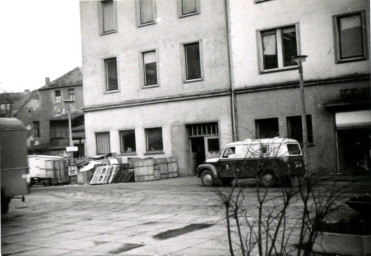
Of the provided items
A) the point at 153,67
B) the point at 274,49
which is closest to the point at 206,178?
the point at 153,67

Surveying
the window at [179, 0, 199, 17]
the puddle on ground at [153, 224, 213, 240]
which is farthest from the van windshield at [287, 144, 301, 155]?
the window at [179, 0, 199, 17]

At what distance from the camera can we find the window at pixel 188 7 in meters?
10.5

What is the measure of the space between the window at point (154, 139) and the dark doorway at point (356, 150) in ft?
20.5

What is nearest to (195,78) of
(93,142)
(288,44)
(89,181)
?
(288,44)

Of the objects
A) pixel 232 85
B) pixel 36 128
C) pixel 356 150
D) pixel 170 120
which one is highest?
pixel 232 85

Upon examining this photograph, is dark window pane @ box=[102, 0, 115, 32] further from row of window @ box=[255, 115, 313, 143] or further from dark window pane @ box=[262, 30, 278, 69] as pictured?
row of window @ box=[255, 115, 313, 143]

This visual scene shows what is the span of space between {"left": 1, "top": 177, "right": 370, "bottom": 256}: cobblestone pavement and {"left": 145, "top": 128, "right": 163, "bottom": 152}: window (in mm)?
1599

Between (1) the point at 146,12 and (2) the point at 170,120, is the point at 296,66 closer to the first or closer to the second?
(2) the point at 170,120

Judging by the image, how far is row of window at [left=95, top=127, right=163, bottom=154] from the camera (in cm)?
1290

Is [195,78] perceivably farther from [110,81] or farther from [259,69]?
[110,81]

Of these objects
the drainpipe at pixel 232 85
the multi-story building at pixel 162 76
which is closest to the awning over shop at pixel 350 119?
the drainpipe at pixel 232 85

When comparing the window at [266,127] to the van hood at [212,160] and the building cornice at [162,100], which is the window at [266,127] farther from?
the van hood at [212,160]

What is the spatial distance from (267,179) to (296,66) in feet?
20.9

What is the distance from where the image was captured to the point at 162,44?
12.9m
